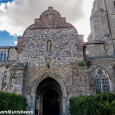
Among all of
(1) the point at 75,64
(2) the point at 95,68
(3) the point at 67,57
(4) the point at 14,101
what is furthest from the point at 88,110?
(2) the point at 95,68

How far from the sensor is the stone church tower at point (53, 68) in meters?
12.3

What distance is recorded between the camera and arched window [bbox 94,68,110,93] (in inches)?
566

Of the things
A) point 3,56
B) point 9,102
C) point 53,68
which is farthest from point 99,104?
point 3,56

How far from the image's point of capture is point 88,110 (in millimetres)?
6859

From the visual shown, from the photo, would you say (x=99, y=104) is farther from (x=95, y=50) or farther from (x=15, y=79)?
(x=95, y=50)

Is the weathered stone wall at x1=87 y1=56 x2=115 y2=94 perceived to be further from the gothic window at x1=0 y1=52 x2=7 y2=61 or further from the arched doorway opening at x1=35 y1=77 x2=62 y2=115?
the gothic window at x1=0 y1=52 x2=7 y2=61

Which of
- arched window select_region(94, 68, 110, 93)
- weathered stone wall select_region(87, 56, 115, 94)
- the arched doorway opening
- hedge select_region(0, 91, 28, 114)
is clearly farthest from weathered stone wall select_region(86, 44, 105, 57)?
hedge select_region(0, 91, 28, 114)

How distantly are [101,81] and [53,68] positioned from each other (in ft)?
18.8

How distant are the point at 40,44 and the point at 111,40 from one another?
52.0 feet

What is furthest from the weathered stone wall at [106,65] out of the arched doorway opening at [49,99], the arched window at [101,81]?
the arched doorway opening at [49,99]

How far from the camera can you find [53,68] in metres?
13.3

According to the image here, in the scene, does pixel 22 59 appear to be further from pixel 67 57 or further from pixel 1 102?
pixel 1 102

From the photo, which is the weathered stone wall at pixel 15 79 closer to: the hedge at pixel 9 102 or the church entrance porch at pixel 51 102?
the hedge at pixel 9 102

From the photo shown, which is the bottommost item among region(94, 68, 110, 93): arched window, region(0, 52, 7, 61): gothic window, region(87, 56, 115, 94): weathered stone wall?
region(94, 68, 110, 93): arched window
